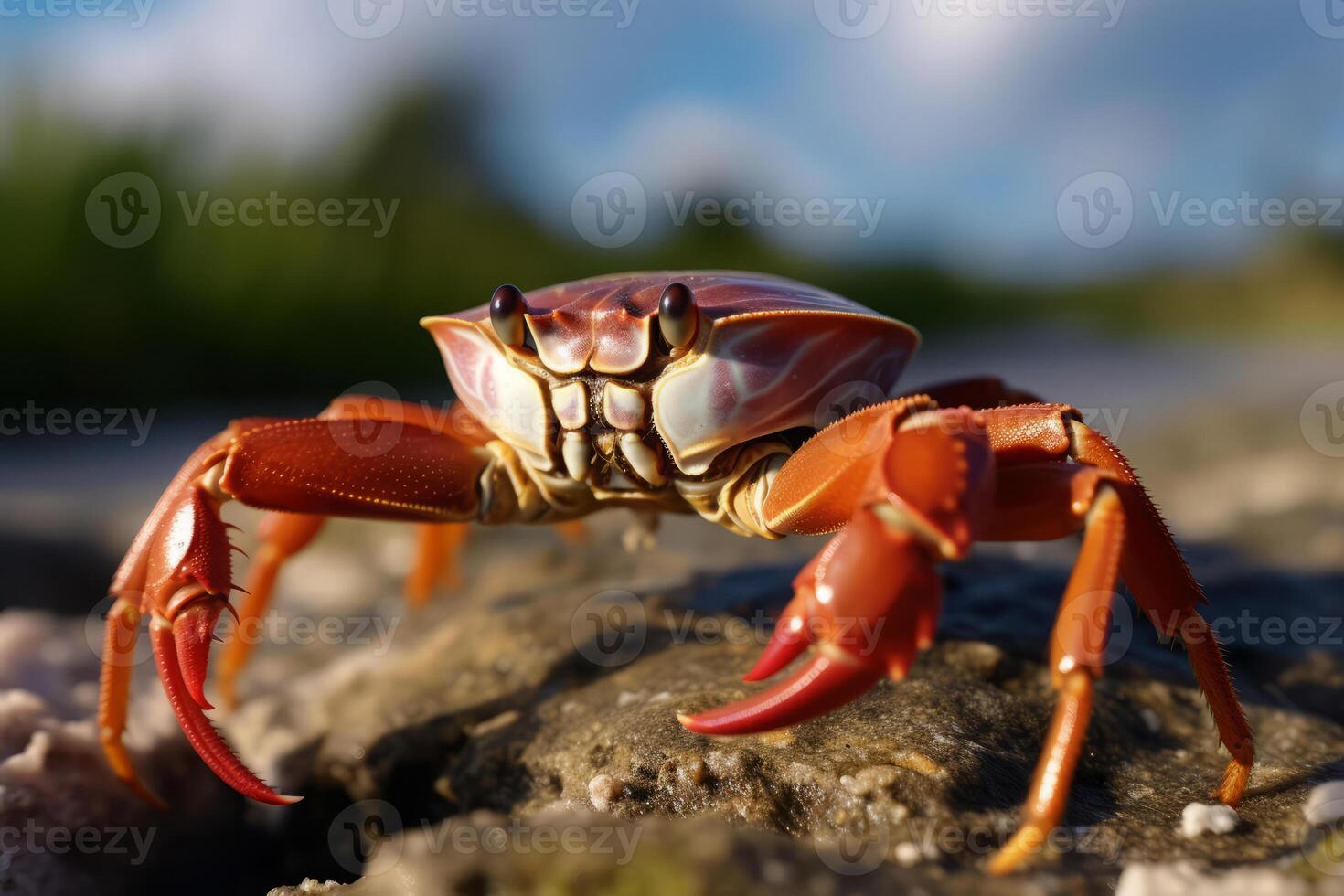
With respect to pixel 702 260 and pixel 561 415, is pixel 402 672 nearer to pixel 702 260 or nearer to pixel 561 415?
pixel 561 415
